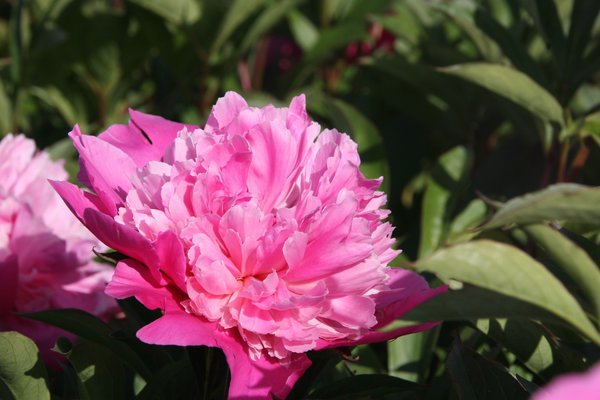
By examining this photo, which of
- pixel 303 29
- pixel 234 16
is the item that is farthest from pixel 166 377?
pixel 303 29

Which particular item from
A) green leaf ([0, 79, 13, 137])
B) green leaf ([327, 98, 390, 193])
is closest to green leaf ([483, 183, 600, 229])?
green leaf ([327, 98, 390, 193])

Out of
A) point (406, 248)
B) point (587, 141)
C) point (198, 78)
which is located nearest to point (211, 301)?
point (587, 141)

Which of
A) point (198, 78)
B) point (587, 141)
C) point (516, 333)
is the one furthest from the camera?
point (198, 78)

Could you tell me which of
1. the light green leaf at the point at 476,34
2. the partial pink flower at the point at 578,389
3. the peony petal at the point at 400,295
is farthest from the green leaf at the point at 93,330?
the light green leaf at the point at 476,34

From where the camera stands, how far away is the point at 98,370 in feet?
2.82

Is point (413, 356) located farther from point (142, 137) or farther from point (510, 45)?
point (510, 45)

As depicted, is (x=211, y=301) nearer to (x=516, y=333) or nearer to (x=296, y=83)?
(x=516, y=333)

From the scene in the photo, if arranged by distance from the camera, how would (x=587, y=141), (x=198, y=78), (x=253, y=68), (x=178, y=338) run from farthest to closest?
(x=253, y=68)
(x=198, y=78)
(x=587, y=141)
(x=178, y=338)

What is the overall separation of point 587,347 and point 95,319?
51 cm

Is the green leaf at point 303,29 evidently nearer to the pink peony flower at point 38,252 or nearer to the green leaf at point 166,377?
the pink peony flower at point 38,252

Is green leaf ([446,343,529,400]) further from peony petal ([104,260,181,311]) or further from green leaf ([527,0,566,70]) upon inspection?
green leaf ([527,0,566,70])

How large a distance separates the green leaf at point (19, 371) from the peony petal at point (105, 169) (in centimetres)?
16

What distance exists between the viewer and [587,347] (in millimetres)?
924

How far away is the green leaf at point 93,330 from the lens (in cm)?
86
